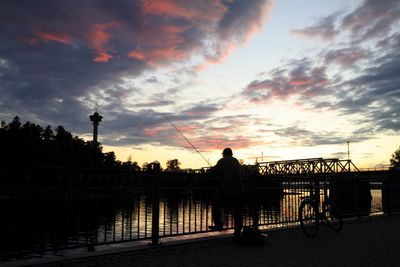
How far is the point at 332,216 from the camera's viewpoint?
450 inches

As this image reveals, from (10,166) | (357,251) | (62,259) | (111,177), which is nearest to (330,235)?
(357,251)

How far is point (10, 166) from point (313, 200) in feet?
27.4

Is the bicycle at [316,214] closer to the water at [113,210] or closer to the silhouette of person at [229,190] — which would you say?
the water at [113,210]

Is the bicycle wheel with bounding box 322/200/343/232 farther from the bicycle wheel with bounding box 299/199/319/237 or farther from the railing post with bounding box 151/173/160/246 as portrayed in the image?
the railing post with bounding box 151/173/160/246

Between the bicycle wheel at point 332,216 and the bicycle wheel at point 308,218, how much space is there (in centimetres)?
46

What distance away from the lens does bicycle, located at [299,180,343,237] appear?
10.5 m

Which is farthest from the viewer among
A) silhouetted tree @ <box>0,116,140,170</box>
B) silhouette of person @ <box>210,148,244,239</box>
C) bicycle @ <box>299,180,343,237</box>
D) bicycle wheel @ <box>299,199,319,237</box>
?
silhouetted tree @ <box>0,116,140,170</box>

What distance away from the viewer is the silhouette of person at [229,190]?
916 centimetres

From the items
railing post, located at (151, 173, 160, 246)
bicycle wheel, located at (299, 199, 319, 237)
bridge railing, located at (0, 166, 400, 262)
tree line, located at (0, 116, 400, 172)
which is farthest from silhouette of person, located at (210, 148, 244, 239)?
tree line, located at (0, 116, 400, 172)

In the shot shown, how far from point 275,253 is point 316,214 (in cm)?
366

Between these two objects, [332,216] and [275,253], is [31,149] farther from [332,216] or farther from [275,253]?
[275,253]

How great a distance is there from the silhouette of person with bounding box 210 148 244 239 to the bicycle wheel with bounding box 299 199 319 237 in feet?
7.12

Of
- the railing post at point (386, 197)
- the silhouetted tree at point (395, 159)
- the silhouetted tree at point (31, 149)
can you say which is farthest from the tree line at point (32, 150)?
the silhouetted tree at point (395, 159)

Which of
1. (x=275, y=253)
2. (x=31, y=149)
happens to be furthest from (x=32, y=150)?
(x=275, y=253)
